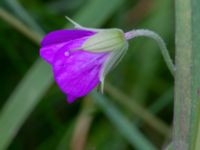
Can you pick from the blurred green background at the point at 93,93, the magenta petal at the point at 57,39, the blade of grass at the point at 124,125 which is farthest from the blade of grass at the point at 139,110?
the magenta petal at the point at 57,39

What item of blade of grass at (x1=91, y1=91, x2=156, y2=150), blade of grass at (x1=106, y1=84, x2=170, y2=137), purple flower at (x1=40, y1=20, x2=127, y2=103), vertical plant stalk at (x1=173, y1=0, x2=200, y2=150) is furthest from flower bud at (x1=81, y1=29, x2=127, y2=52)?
blade of grass at (x1=106, y1=84, x2=170, y2=137)

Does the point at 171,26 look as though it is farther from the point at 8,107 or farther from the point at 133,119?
the point at 8,107

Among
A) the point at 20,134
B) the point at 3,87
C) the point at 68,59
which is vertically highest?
the point at 68,59

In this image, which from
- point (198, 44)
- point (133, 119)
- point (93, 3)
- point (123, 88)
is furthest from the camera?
point (123, 88)

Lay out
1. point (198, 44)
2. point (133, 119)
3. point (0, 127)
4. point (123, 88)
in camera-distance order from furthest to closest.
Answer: point (123, 88) < point (133, 119) < point (0, 127) < point (198, 44)

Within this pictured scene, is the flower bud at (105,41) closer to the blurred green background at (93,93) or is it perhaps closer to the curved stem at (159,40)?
the curved stem at (159,40)

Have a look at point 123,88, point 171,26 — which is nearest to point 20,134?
point 123,88

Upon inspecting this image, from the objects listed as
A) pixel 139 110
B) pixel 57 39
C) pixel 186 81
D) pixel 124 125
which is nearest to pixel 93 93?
pixel 124 125

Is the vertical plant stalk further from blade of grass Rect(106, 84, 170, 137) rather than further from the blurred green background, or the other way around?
blade of grass Rect(106, 84, 170, 137)
